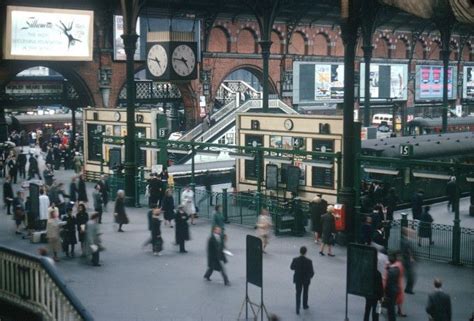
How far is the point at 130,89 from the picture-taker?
23.8 meters

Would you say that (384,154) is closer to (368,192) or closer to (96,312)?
(368,192)

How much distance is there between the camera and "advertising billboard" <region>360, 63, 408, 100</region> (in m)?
50.8

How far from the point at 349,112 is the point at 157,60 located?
12.4 metres

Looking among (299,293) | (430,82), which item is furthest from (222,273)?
(430,82)

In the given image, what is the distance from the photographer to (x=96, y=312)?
13203 mm

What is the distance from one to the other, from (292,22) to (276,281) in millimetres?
32426

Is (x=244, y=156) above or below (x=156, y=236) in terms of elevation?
above

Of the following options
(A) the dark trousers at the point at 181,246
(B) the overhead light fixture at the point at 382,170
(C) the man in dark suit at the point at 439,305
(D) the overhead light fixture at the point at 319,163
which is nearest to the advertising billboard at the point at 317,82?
(B) the overhead light fixture at the point at 382,170

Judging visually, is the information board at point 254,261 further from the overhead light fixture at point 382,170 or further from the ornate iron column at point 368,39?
the ornate iron column at point 368,39

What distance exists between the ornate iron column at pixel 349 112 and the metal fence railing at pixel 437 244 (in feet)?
3.99

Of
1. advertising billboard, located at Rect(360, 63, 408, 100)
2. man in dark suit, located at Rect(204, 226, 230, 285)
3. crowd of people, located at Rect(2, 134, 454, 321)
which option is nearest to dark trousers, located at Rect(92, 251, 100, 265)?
crowd of people, located at Rect(2, 134, 454, 321)

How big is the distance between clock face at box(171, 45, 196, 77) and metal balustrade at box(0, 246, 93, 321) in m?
18.1

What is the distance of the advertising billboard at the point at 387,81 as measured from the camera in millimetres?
50812

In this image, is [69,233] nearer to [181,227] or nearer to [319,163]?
[181,227]
